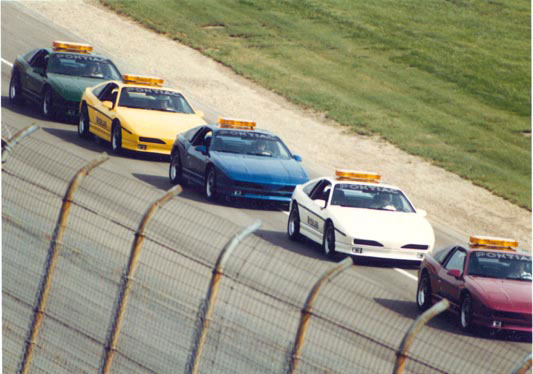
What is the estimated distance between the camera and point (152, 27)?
140ft

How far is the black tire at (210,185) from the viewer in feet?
71.2

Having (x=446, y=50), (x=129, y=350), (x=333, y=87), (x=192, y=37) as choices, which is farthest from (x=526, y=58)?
(x=129, y=350)

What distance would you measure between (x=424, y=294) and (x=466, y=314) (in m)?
1.19

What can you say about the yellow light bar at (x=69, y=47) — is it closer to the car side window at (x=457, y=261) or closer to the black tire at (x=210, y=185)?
the black tire at (x=210, y=185)

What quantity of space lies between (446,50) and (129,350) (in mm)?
34856

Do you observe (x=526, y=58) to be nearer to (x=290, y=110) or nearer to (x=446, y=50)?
(x=446, y=50)

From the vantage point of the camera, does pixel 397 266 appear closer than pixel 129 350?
No

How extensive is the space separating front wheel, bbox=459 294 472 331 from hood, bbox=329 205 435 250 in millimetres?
2960

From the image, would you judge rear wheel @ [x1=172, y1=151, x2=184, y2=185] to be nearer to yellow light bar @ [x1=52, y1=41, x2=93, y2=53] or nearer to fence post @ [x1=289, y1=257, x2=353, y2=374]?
yellow light bar @ [x1=52, y1=41, x2=93, y2=53]

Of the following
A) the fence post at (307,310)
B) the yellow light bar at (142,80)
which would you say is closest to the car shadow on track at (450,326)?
the fence post at (307,310)

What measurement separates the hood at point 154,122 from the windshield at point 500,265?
10.1 meters

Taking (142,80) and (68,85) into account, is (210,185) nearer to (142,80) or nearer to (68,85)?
(142,80)

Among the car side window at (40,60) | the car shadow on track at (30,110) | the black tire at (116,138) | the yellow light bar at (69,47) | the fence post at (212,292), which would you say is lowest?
the car shadow on track at (30,110)

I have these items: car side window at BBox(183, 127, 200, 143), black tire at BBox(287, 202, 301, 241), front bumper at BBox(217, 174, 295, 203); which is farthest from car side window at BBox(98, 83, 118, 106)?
black tire at BBox(287, 202, 301, 241)
